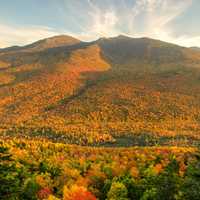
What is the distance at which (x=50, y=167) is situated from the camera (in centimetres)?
7619

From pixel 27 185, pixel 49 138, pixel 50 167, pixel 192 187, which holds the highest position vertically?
pixel 192 187

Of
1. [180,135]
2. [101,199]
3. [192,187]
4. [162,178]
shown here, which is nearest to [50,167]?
[101,199]

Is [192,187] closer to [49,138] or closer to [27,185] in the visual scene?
[27,185]

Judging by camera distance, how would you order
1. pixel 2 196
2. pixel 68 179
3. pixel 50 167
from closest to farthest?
pixel 2 196, pixel 68 179, pixel 50 167

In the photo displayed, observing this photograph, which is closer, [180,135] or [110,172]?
[110,172]

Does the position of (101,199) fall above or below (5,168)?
below

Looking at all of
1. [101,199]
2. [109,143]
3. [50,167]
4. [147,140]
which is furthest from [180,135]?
[101,199]

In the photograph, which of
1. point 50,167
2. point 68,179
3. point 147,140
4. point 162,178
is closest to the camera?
point 162,178

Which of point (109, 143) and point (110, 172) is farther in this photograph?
point (109, 143)

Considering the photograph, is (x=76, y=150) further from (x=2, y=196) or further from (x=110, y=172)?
(x=2, y=196)

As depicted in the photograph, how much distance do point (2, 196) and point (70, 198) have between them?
A: 1669cm

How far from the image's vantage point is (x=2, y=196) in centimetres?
3469

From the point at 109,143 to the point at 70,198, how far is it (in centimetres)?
14142

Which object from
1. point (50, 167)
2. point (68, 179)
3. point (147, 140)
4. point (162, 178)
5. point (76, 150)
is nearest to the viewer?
point (162, 178)
